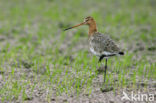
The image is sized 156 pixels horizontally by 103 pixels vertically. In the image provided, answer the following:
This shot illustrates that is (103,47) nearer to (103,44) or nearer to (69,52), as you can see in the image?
(103,44)

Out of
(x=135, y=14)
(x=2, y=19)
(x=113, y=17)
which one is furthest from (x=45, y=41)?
(x=135, y=14)

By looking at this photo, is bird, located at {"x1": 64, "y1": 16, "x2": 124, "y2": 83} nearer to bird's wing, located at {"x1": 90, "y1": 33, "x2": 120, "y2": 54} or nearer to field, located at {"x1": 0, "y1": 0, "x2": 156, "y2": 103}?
bird's wing, located at {"x1": 90, "y1": 33, "x2": 120, "y2": 54}

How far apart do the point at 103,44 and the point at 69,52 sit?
116 inches

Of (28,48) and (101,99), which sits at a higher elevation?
(28,48)

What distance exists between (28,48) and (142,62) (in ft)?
10.5

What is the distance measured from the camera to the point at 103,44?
18.5 ft

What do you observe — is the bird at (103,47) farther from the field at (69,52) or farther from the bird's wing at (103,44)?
the field at (69,52)

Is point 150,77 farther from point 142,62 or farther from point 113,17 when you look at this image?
point 113,17

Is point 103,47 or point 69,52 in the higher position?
point 69,52

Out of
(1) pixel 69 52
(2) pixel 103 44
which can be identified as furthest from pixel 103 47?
(1) pixel 69 52

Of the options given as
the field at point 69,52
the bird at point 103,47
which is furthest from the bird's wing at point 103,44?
the field at point 69,52

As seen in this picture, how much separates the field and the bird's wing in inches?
28.1

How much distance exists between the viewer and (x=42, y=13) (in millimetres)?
12297

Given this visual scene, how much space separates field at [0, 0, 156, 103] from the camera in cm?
558
